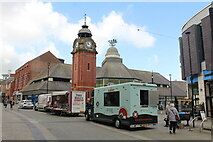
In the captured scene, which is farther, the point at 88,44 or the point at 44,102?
the point at 88,44

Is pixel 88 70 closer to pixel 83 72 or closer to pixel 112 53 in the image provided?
pixel 83 72

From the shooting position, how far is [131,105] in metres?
12.0

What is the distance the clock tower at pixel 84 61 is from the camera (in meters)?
44.1

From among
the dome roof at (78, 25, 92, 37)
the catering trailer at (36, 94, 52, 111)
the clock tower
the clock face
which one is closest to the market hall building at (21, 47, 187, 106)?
the clock tower

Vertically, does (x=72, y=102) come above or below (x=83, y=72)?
below

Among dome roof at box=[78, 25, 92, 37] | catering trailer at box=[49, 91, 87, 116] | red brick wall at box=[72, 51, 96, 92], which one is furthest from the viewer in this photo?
dome roof at box=[78, 25, 92, 37]

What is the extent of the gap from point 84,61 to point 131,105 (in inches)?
1325

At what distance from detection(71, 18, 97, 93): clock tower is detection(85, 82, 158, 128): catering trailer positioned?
98.7 ft

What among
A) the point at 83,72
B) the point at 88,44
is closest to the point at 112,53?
the point at 88,44

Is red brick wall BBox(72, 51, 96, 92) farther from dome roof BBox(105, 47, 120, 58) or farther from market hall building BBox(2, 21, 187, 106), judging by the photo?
dome roof BBox(105, 47, 120, 58)

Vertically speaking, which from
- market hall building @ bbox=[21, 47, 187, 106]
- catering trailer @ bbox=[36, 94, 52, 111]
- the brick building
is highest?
the brick building

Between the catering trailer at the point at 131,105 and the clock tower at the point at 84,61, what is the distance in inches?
1184

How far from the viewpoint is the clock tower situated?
44125 millimetres

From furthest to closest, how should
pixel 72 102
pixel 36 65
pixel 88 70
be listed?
pixel 36 65 < pixel 88 70 < pixel 72 102
